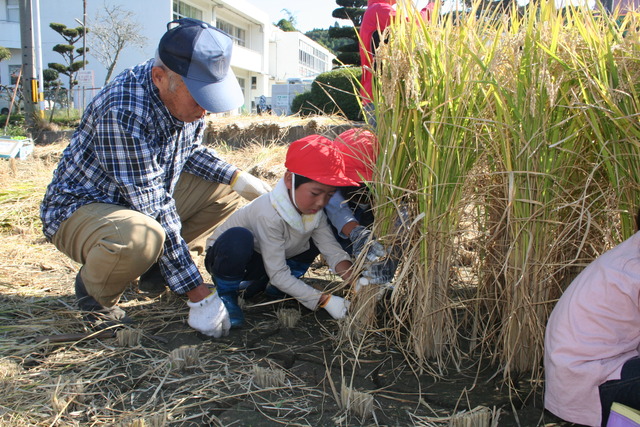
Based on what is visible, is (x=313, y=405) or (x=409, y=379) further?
(x=409, y=379)

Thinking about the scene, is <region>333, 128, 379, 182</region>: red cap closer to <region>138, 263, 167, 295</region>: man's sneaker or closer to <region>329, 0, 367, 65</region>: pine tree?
<region>138, 263, 167, 295</region>: man's sneaker

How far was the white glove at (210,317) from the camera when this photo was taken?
7.13 ft

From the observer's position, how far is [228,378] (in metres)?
1.85

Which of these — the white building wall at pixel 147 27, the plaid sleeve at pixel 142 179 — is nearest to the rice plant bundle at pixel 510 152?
the plaid sleeve at pixel 142 179

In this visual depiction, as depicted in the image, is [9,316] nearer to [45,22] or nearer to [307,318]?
[307,318]

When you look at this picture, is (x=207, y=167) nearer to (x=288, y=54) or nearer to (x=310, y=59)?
(x=288, y=54)

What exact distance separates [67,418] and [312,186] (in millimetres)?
1231

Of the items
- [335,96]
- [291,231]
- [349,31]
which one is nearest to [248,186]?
[291,231]

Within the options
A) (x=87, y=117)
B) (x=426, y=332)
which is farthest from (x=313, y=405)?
(x=87, y=117)

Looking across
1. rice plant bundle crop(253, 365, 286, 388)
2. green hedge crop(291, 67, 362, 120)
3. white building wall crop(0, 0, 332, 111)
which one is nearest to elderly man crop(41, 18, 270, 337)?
rice plant bundle crop(253, 365, 286, 388)

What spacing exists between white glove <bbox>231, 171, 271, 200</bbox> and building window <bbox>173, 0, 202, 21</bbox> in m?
23.8

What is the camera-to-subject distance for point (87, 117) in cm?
222

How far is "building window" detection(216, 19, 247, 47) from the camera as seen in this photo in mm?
28122

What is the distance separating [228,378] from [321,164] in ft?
3.02
